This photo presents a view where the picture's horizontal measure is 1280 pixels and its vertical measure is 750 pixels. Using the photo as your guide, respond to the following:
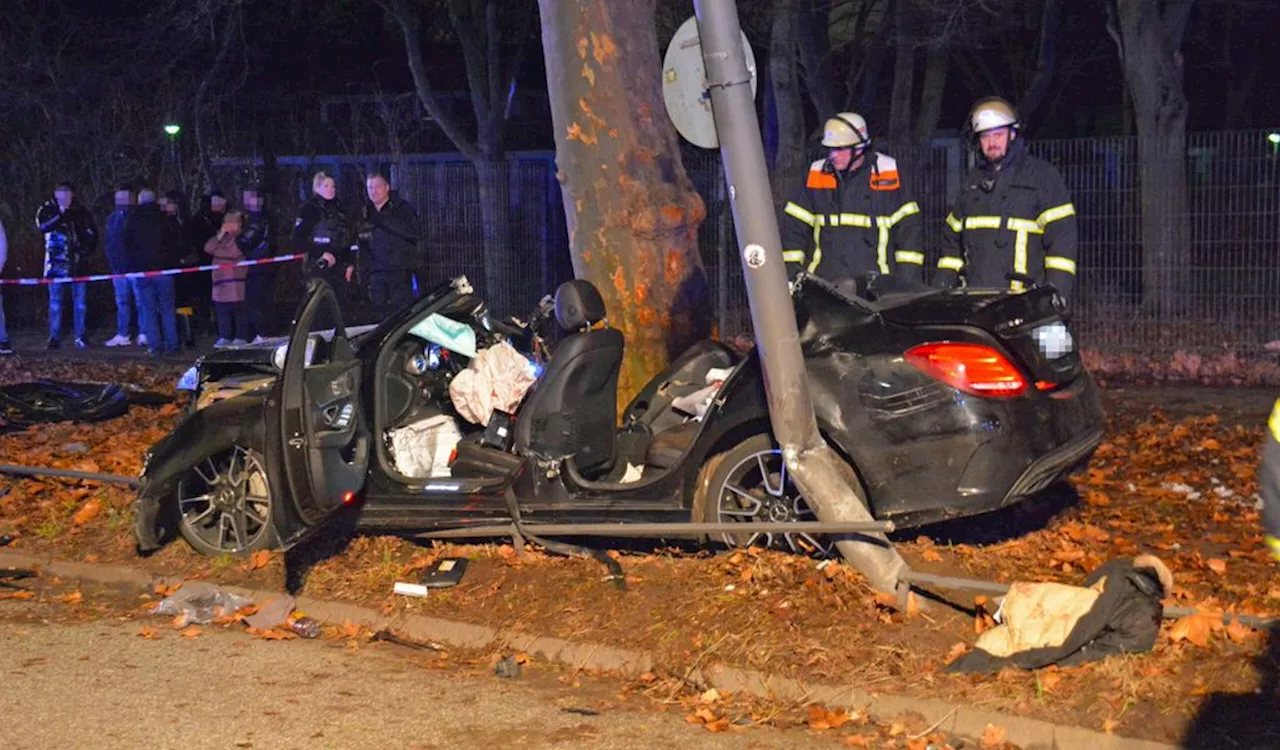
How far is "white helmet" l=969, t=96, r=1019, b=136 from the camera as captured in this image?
853 cm

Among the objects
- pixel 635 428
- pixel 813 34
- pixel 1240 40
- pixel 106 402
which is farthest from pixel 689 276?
pixel 1240 40

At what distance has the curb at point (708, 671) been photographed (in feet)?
18.7

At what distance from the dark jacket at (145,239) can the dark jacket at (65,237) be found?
1092 mm

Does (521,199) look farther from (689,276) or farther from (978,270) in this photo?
(978,270)

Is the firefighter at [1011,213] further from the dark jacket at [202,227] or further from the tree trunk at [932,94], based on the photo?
the tree trunk at [932,94]

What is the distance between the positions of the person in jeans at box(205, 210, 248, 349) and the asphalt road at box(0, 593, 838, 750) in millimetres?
11769

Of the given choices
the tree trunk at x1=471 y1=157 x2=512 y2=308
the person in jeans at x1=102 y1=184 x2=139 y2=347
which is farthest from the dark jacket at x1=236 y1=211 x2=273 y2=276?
the tree trunk at x1=471 y1=157 x2=512 y2=308

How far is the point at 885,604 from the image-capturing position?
22.3 ft

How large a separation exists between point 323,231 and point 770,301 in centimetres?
1067

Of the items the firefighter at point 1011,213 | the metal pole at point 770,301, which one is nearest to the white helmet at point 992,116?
the firefighter at point 1011,213

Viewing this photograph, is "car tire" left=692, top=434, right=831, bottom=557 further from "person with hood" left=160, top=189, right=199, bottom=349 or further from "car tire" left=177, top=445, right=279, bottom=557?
"person with hood" left=160, top=189, right=199, bottom=349

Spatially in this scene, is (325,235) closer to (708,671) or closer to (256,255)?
(256,255)

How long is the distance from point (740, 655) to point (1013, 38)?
33.7 metres

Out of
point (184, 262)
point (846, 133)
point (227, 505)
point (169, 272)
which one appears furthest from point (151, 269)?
point (846, 133)
